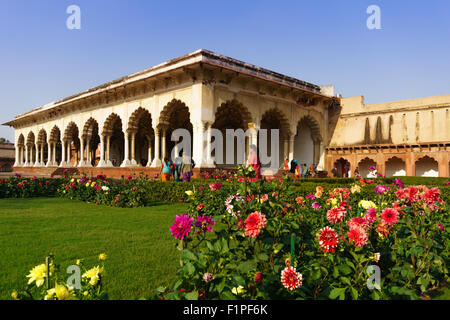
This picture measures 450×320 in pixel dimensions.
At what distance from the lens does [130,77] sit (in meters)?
15.6

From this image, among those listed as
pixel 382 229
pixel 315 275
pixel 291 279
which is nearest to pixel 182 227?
pixel 291 279

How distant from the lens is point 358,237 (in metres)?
1.76

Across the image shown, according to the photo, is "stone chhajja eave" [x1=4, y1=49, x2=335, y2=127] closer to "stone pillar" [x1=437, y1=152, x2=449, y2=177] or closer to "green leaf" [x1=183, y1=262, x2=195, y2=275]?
"stone pillar" [x1=437, y1=152, x2=449, y2=177]

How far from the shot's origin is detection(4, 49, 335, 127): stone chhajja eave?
12.1 meters

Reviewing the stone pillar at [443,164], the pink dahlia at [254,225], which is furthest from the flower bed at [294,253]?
the stone pillar at [443,164]

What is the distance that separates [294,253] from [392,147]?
58.2 feet

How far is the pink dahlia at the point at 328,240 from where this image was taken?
171 centimetres

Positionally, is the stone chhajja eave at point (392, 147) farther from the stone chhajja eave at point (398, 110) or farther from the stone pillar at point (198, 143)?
the stone pillar at point (198, 143)

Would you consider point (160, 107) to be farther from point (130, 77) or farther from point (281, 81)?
point (281, 81)

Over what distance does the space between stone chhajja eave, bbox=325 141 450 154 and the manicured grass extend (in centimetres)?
1503

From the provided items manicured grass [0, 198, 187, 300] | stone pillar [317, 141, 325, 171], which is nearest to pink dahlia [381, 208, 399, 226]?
manicured grass [0, 198, 187, 300]

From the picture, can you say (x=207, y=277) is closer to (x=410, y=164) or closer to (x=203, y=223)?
(x=203, y=223)
